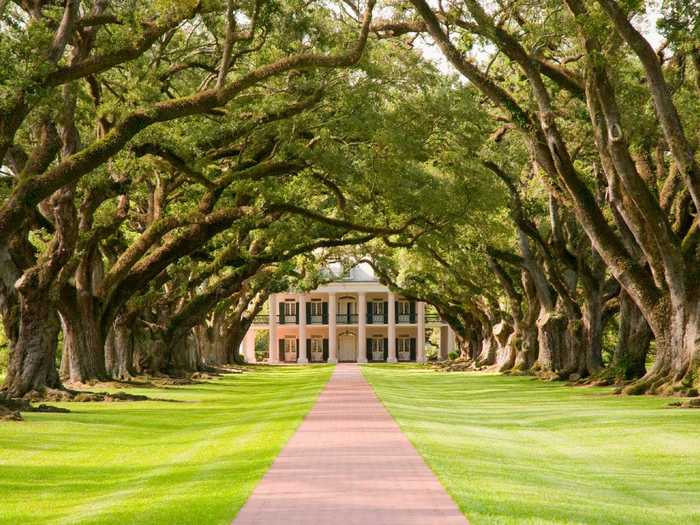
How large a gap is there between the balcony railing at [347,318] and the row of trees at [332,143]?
65.9m

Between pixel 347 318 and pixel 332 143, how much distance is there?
7772 cm

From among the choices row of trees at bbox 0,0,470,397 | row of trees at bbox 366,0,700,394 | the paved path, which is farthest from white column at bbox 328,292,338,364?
the paved path

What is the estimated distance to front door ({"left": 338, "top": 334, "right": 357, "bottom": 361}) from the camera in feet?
341

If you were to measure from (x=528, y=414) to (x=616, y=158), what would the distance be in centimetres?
547

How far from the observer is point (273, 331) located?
324 feet

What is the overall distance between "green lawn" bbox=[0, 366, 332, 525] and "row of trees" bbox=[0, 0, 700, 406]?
3.75 meters

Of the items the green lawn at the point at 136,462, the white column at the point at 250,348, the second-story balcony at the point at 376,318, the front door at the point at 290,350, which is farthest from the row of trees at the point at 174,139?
the front door at the point at 290,350

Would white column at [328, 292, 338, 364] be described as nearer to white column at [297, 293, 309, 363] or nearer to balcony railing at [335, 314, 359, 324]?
white column at [297, 293, 309, 363]

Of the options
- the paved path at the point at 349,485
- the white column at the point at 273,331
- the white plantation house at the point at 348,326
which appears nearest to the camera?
the paved path at the point at 349,485

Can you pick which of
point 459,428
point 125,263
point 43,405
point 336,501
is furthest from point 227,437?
point 125,263

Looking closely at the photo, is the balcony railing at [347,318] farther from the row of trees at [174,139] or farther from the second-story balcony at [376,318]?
the row of trees at [174,139]

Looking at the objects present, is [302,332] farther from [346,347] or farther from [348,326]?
[346,347]

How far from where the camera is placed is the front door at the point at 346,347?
10406 cm

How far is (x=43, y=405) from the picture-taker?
22.0 m
